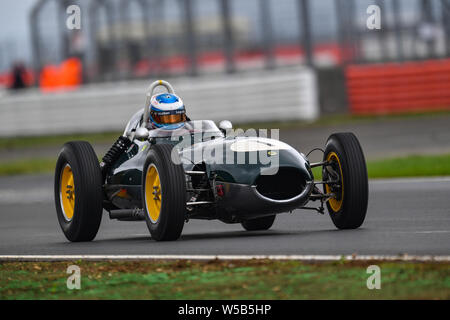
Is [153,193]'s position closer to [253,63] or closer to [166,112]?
[166,112]

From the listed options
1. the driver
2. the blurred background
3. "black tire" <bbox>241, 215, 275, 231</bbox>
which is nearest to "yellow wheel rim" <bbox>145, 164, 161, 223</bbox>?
the driver

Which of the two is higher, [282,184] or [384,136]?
[282,184]

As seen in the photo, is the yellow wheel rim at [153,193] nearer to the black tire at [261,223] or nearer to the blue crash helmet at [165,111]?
the blue crash helmet at [165,111]

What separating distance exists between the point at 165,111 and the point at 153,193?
58.2 inches

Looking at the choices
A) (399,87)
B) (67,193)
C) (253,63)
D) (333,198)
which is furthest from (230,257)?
(253,63)

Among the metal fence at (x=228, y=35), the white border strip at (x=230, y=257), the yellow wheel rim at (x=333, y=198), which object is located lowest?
the white border strip at (x=230, y=257)

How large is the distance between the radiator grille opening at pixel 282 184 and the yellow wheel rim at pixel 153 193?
99 cm

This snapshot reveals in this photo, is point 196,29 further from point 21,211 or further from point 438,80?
point 21,211

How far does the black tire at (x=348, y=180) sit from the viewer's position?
9.63 m

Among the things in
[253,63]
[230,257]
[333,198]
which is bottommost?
[230,257]

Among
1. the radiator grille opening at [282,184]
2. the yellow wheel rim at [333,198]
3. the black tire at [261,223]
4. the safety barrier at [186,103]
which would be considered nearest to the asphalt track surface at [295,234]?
the black tire at [261,223]

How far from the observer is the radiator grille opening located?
952cm

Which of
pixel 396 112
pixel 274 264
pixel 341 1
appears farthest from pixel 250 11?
pixel 274 264

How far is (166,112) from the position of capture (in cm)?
1109
